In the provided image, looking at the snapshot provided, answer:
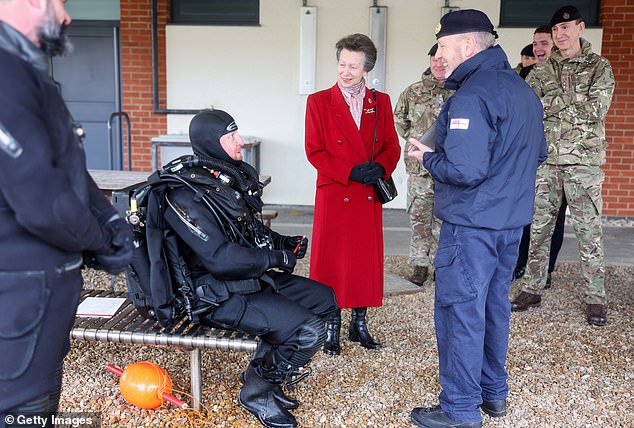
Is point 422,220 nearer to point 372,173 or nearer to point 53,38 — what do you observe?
point 372,173

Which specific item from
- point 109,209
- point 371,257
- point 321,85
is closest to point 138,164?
point 321,85

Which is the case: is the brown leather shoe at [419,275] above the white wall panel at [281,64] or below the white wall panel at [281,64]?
below

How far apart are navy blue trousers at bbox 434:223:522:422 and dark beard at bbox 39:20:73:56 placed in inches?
70.6

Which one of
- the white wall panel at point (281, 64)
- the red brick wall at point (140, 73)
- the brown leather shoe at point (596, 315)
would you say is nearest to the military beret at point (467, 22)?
the brown leather shoe at point (596, 315)

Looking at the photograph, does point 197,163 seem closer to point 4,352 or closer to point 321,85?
point 4,352

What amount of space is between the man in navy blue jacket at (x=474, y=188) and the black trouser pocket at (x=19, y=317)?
1.73 m

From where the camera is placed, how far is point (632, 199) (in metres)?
8.08

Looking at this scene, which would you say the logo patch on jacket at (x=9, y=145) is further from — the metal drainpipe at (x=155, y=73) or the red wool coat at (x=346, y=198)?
the metal drainpipe at (x=155, y=73)

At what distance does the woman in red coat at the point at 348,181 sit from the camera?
12.4 feet

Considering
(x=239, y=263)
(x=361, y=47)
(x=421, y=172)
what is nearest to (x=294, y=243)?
(x=239, y=263)

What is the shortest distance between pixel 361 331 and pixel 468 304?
4.14ft

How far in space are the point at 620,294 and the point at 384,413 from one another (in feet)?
9.89

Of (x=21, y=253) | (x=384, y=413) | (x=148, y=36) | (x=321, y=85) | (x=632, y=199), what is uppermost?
(x=148, y=36)

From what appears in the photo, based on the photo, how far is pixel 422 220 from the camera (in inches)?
211
